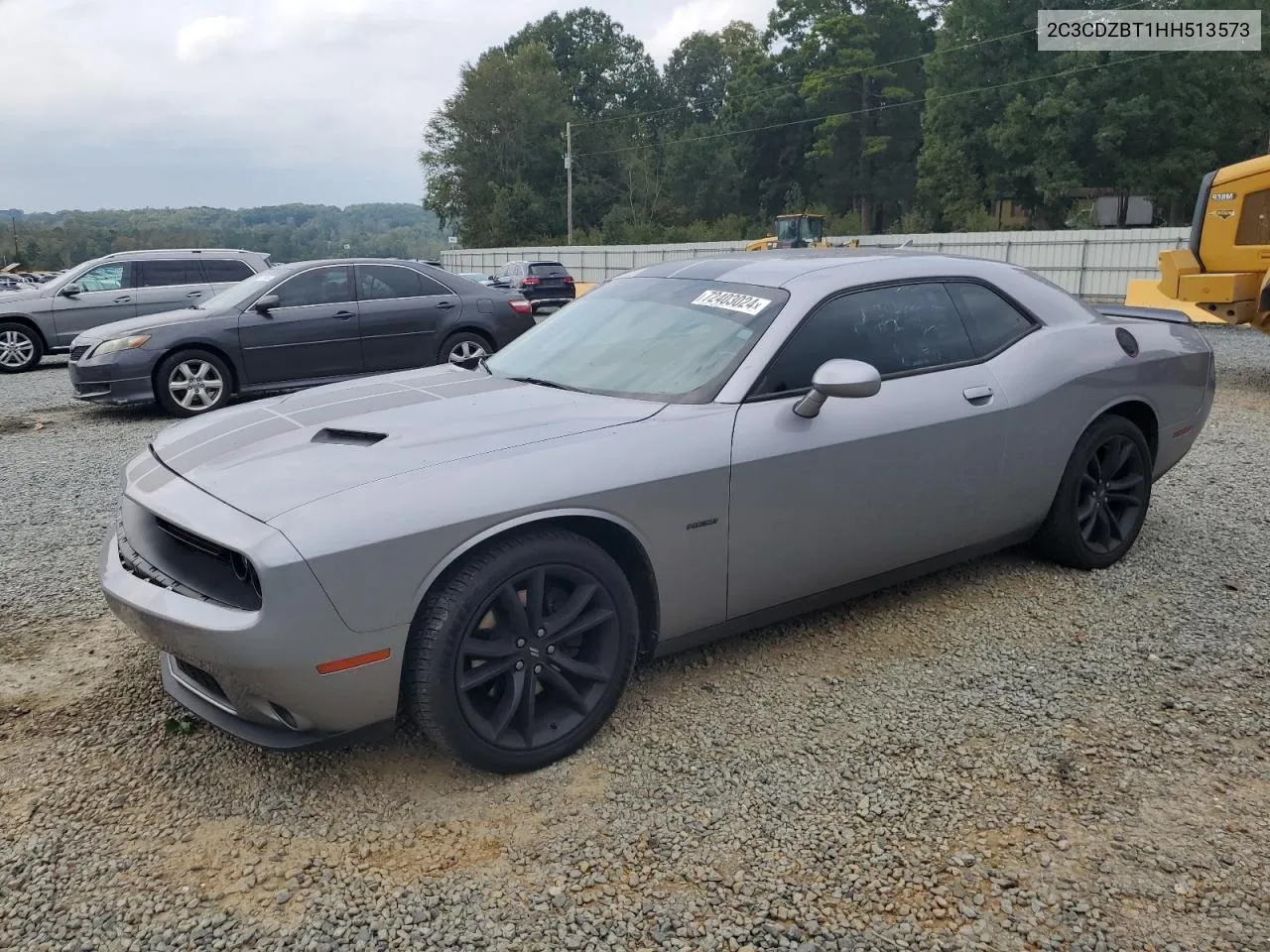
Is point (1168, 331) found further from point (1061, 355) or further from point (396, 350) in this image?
point (396, 350)

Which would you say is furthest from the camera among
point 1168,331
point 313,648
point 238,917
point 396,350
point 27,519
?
point 396,350

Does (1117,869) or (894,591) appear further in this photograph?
(894,591)

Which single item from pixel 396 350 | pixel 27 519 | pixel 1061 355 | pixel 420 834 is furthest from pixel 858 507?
pixel 396 350

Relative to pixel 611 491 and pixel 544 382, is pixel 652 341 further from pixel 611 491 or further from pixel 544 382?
pixel 611 491

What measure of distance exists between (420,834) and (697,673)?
1250 millimetres

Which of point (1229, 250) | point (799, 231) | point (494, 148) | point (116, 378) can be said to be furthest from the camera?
point (494, 148)

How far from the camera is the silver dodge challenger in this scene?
2553 mm

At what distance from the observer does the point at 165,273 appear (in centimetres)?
1276

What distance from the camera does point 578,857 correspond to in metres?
2.52

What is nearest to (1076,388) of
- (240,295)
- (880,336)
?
(880,336)

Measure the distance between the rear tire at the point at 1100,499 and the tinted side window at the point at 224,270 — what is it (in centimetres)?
1143

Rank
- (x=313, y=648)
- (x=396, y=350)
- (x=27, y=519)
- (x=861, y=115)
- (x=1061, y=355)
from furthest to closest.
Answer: (x=861, y=115) → (x=396, y=350) → (x=27, y=519) → (x=1061, y=355) → (x=313, y=648)

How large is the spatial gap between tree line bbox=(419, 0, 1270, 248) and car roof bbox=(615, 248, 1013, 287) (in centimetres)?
4268

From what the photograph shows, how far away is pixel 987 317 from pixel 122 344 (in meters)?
7.77
